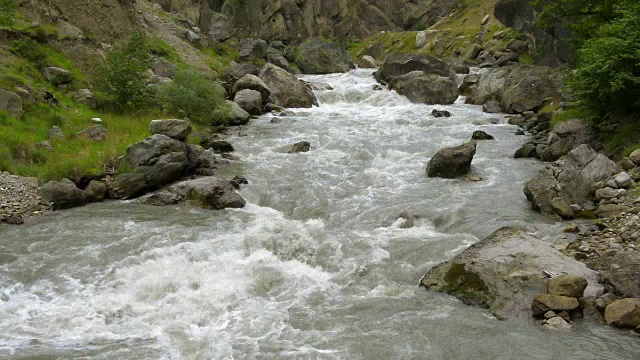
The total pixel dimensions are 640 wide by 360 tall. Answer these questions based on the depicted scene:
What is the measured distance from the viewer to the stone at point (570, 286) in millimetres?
12328

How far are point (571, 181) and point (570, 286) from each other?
8.86 m

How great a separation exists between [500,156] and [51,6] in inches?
1283

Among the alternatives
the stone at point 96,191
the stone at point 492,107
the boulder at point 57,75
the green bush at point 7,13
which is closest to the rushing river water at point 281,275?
the stone at point 96,191

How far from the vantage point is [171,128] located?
1031 inches

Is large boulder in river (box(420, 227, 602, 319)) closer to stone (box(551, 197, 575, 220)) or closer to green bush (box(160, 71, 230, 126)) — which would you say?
stone (box(551, 197, 575, 220))

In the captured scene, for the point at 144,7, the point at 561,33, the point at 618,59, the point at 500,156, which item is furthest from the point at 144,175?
the point at 144,7

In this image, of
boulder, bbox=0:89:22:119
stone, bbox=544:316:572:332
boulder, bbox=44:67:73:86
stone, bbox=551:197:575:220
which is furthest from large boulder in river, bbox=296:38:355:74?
stone, bbox=544:316:572:332

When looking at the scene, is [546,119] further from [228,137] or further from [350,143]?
[228,137]

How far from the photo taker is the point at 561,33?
141 feet

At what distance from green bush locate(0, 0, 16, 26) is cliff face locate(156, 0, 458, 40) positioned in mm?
45918

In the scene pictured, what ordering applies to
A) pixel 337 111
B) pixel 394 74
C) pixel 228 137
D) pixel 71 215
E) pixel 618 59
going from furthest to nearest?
pixel 394 74 < pixel 337 111 < pixel 228 137 < pixel 618 59 < pixel 71 215

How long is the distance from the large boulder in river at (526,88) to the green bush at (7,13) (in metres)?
33.7

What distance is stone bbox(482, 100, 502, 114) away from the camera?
40.5 meters

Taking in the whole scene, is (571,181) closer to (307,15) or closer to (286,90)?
(286,90)
